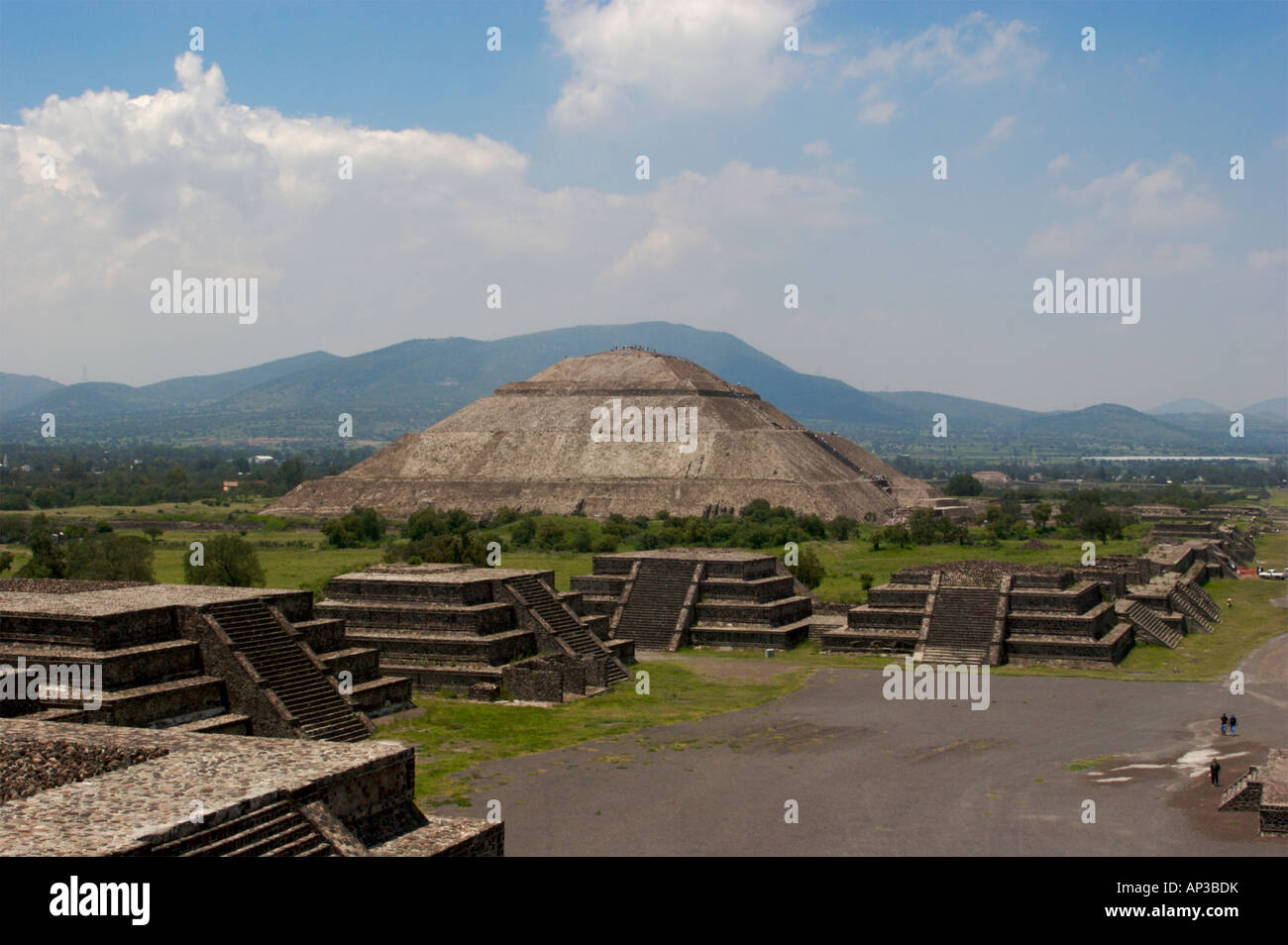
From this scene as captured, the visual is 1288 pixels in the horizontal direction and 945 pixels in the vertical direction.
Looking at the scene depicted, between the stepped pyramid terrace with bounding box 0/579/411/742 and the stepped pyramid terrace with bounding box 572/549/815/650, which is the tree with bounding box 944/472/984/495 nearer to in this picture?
the stepped pyramid terrace with bounding box 572/549/815/650

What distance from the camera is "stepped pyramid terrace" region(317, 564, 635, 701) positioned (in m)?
36.4

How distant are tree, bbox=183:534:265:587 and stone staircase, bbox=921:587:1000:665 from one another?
2738cm

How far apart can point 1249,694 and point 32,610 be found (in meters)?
34.0

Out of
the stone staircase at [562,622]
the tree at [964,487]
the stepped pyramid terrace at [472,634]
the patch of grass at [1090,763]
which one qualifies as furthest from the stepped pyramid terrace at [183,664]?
the tree at [964,487]

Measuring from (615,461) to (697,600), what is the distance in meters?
75.3

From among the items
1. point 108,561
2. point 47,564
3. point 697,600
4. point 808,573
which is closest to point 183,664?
point 47,564

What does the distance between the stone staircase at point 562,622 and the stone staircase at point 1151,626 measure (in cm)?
2193

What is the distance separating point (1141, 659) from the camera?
1789 inches

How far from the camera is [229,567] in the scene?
52.1 m

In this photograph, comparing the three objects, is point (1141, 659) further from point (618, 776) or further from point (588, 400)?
point (588, 400)

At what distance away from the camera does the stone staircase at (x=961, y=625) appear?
145 ft

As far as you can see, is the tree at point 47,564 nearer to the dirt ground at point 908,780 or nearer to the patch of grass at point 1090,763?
the dirt ground at point 908,780
